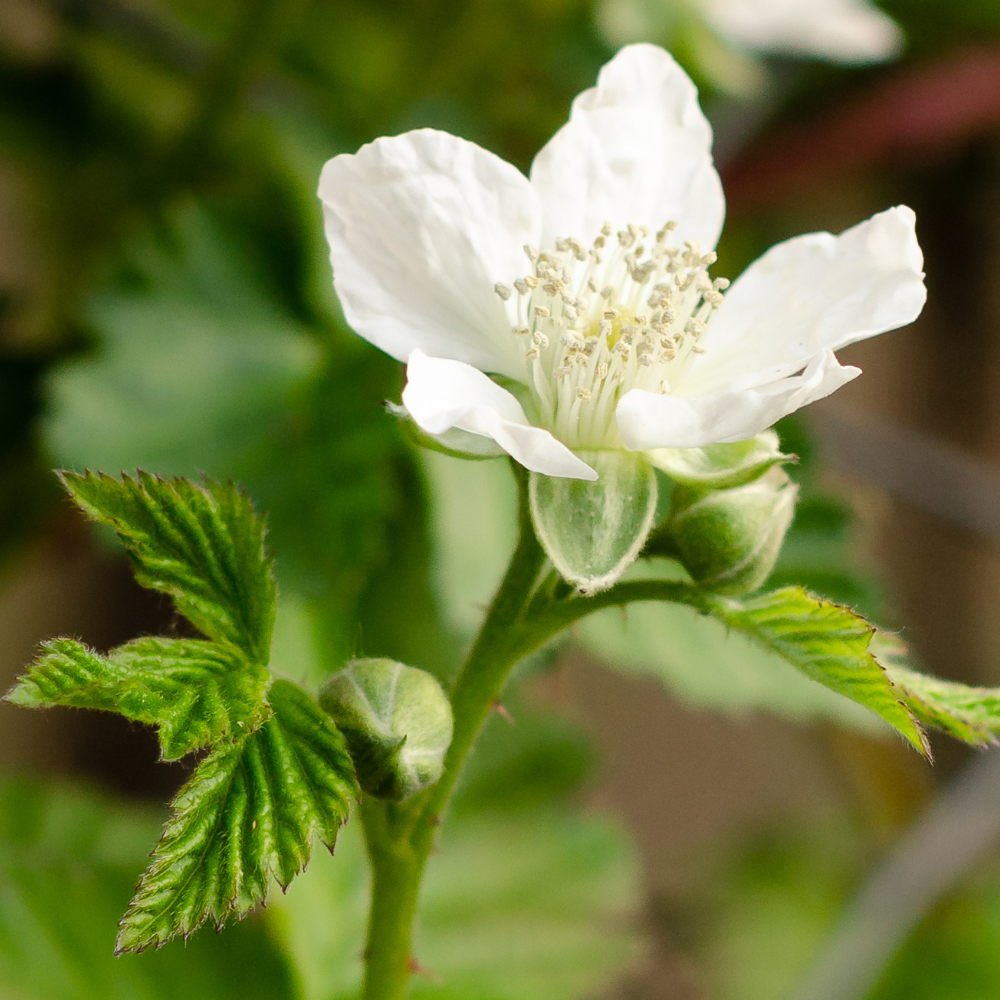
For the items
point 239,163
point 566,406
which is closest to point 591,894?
point 566,406

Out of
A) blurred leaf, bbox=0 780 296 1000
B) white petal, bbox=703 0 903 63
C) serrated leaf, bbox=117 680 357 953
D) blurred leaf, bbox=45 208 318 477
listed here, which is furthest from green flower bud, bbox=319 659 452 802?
white petal, bbox=703 0 903 63

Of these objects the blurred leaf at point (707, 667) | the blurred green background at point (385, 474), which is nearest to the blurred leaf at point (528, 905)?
the blurred green background at point (385, 474)

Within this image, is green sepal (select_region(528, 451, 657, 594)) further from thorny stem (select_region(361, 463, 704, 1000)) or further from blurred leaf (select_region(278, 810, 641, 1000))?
blurred leaf (select_region(278, 810, 641, 1000))

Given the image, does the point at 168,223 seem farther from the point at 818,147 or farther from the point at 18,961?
the point at 818,147

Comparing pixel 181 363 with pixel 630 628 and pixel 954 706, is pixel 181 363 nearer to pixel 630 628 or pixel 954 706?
pixel 630 628

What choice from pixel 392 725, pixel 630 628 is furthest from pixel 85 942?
pixel 392 725

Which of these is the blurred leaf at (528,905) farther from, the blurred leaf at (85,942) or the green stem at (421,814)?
the green stem at (421,814)
